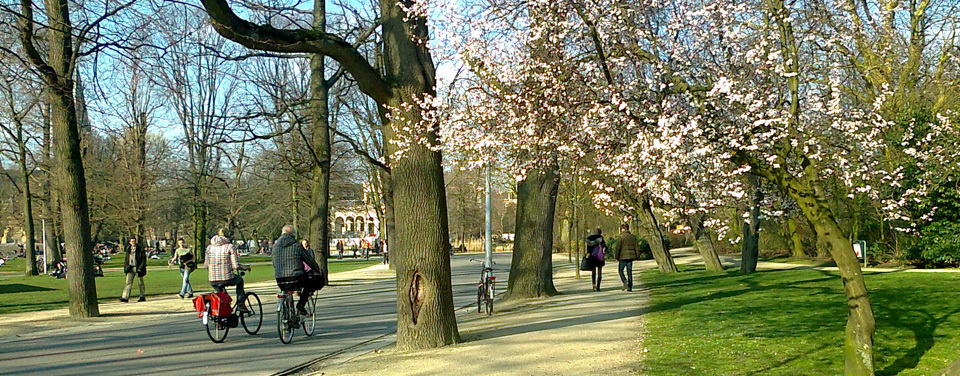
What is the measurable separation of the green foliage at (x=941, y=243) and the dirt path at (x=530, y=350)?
1268 centimetres

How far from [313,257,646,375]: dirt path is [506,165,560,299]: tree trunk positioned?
9.65 ft

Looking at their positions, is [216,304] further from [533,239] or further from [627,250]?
[627,250]

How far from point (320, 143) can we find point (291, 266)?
511 inches

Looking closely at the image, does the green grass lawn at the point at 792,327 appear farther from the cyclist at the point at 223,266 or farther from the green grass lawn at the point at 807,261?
the green grass lawn at the point at 807,261

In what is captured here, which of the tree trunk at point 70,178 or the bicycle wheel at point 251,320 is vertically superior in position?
the tree trunk at point 70,178

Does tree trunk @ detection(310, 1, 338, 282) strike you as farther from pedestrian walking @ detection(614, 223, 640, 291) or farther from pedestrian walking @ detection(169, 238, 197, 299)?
pedestrian walking @ detection(614, 223, 640, 291)

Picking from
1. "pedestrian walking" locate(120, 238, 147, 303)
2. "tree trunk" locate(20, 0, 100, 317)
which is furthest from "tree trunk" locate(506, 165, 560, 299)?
"pedestrian walking" locate(120, 238, 147, 303)

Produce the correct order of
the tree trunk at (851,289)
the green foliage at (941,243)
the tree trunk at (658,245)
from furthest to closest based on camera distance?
1. the tree trunk at (658,245)
2. the green foliage at (941,243)
3. the tree trunk at (851,289)

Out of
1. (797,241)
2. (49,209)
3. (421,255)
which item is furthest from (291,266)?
(49,209)

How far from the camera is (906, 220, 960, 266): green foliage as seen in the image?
23.2 m

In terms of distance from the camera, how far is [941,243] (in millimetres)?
23359

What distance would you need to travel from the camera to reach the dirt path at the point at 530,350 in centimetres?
910

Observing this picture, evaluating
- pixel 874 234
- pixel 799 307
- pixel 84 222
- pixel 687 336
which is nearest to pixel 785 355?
pixel 687 336

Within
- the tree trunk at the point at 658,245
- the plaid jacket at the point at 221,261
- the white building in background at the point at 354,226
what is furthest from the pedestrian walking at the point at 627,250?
the white building in background at the point at 354,226
